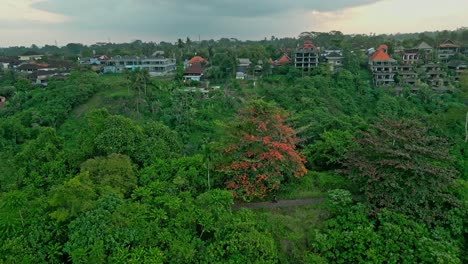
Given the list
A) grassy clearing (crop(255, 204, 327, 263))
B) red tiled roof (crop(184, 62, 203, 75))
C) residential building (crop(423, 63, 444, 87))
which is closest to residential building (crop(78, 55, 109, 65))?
red tiled roof (crop(184, 62, 203, 75))

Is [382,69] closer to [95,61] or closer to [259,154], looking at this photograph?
[259,154]

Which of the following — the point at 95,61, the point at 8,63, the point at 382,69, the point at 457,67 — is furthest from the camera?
the point at 8,63

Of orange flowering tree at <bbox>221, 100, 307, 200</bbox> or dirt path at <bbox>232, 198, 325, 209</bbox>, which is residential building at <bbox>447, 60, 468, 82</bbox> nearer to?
dirt path at <bbox>232, 198, 325, 209</bbox>

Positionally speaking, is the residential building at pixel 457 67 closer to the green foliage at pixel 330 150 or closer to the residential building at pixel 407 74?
the residential building at pixel 407 74

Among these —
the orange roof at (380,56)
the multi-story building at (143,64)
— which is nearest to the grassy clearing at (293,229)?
the orange roof at (380,56)

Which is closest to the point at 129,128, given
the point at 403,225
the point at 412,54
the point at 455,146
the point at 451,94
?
the point at 403,225

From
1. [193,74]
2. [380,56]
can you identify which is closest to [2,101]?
[193,74]
